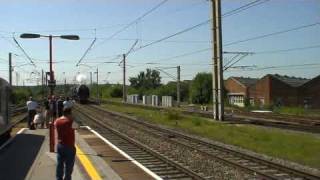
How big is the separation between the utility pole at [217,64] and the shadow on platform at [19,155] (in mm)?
16409

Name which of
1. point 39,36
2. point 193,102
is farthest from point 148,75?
point 39,36

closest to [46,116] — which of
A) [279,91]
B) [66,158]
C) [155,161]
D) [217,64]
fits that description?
[217,64]

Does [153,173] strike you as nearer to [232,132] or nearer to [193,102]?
[232,132]

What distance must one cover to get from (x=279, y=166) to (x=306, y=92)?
270 feet

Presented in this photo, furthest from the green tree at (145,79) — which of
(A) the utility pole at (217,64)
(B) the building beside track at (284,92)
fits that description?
(A) the utility pole at (217,64)

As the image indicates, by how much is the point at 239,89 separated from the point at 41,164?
92787mm

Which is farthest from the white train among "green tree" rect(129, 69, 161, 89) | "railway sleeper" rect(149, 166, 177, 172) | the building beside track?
"green tree" rect(129, 69, 161, 89)

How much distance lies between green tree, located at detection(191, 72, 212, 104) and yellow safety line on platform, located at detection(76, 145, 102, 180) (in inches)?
3420

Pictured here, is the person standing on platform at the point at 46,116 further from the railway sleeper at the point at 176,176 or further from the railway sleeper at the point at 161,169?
the railway sleeper at the point at 176,176

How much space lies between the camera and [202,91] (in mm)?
105250

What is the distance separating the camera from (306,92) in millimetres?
94750

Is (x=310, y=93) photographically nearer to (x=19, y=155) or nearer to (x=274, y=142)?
(x=274, y=142)

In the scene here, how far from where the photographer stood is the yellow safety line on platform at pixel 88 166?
1325 cm

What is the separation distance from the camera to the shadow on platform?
14.2 m
